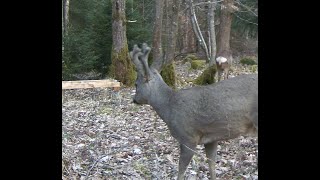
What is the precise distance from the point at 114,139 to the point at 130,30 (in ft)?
40.3

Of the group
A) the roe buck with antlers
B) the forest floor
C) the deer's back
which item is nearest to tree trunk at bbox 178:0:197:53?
the forest floor

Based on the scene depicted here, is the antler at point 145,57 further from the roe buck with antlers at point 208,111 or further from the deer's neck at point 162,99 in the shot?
the deer's neck at point 162,99

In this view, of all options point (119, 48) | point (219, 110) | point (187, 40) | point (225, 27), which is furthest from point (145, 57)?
point (187, 40)

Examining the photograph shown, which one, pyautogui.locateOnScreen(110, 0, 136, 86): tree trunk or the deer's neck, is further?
pyautogui.locateOnScreen(110, 0, 136, 86): tree trunk

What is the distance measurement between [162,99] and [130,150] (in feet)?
5.24

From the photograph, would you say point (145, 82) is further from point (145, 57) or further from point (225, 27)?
point (225, 27)

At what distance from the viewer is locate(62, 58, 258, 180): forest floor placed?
6.60 meters

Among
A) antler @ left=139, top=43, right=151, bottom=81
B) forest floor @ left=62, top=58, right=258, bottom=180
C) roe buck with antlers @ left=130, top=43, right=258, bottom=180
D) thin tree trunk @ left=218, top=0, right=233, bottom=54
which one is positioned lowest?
forest floor @ left=62, top=58, right=258, bottom=180

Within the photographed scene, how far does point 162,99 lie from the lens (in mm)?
6824

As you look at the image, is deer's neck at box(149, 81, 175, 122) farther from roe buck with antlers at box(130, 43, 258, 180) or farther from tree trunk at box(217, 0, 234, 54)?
tree trunk at box(217, 0, 234, 54)

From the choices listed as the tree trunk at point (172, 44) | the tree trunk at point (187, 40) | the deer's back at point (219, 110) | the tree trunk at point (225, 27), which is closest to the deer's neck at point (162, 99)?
the deer's back at point (219, 110)

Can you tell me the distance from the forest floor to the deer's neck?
0.61 m

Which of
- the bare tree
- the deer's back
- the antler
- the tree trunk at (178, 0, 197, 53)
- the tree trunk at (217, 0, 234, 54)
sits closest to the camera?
the deer's back
